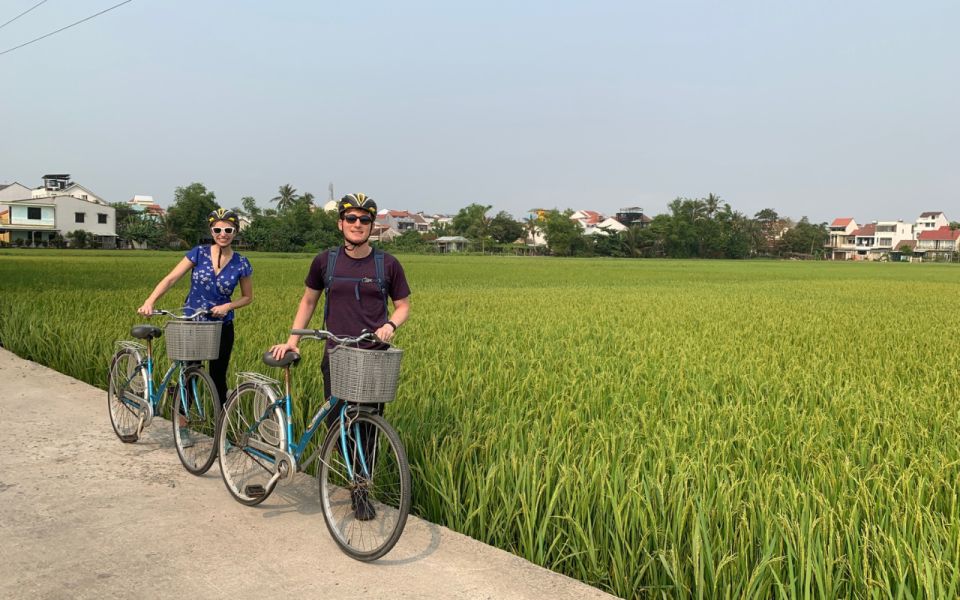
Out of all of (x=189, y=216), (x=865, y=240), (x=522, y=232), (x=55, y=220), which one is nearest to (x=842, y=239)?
(x=865, y=240)

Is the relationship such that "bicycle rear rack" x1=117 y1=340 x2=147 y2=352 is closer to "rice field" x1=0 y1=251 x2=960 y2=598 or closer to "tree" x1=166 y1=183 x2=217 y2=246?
"rice field" x1=0 y1=251 x2=960 y2=598

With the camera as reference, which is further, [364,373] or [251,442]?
[251,442]

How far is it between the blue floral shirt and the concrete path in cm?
105

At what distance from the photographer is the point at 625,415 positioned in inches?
189

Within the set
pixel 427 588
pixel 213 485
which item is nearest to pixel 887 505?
pixel 427 588

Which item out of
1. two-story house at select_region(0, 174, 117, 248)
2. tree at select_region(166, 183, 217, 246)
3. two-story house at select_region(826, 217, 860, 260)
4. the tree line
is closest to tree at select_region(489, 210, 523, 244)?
the tree line

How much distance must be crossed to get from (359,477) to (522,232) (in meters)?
94.8

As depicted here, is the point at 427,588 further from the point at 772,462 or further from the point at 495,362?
the point at 495,362

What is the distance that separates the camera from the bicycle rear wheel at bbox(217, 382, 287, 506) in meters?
3.71

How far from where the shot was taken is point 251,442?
3887 mm

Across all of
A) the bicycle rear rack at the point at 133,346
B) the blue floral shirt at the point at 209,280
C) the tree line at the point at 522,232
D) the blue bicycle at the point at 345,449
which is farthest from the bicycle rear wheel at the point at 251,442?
the tree line at the point at 522,232

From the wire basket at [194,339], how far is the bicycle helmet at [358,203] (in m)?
1.39

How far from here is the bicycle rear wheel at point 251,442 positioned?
12.2ft

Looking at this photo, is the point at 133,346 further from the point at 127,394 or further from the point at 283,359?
the point at 283,359
